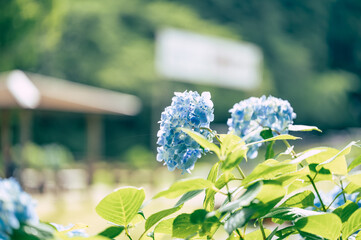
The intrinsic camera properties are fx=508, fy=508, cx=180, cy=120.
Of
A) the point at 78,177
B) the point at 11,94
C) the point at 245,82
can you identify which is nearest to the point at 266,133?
the point at 11,94

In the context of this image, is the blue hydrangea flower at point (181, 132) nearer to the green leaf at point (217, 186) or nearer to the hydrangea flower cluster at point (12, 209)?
the green leaf at point (217, 186)

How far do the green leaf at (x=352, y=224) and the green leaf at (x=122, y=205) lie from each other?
0.28 meters

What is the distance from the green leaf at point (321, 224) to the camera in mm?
603

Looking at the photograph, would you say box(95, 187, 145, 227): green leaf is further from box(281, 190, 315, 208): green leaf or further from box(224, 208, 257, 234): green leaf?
box(281, 190, 315, 208): green leaf

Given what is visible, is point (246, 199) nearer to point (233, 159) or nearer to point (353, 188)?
point (233, 159)

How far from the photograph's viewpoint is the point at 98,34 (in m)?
19.5

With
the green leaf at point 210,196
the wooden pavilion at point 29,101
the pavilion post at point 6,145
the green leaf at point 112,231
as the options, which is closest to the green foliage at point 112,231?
the green leaf at point 112,231

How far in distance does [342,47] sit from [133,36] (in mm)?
10109

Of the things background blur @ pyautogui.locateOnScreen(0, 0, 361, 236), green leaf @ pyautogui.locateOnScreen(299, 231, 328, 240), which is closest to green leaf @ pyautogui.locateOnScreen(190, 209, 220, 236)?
green leaf @ pyautogui.locateOnScreen(299, 231, 328, 240)

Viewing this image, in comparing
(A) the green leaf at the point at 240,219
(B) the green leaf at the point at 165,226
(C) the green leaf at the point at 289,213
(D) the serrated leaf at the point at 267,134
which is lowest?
(B) the green leaf at the point at 165,226

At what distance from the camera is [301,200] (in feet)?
2.55

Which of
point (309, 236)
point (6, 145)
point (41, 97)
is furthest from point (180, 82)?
point (309, 236)

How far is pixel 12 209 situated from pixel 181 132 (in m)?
0.36

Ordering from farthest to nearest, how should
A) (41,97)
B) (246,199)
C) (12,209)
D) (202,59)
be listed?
(202,59), (41,97), (246,199), (12,209)
